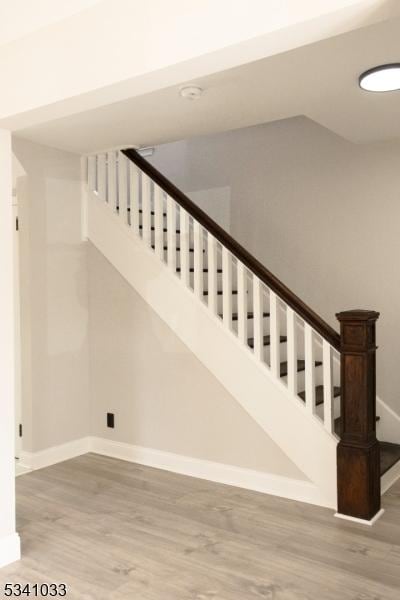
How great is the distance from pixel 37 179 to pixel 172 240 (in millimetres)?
1075

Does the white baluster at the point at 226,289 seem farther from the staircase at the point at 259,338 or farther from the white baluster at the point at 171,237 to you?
the white baluster at the point at 171,237

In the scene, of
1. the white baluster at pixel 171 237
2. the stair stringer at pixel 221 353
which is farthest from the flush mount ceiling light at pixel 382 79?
the stair stringer at pixel 221 353

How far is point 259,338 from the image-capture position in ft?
11.2

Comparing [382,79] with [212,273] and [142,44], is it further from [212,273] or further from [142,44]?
[212,273]

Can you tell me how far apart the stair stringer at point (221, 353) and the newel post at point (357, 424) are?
13 cm

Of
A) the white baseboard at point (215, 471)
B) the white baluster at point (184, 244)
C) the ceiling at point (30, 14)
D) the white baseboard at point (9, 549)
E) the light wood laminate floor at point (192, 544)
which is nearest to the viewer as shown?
the ceiling at point (30, 14)

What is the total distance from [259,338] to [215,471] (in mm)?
965

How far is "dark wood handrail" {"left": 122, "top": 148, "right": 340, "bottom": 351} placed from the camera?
3145 mm

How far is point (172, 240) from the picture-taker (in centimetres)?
377

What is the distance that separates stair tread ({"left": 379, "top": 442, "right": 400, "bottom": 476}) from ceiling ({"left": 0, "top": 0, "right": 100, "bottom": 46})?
3016 mm

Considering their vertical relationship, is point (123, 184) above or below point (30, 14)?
below

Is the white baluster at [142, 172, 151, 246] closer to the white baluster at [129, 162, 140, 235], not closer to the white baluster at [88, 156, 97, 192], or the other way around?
the white baluster at [129, 162, 140, 235]

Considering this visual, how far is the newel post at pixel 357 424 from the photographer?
2.94m

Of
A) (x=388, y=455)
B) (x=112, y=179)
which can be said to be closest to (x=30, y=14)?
(x=112, y=179)
